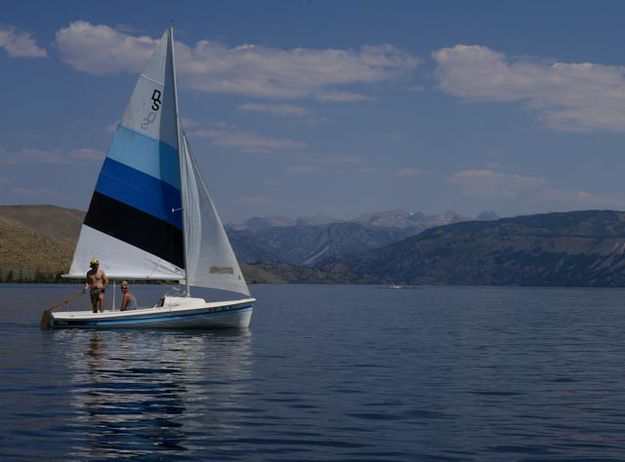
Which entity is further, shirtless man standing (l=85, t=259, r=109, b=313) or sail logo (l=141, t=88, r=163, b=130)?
→ sail logo (l=141, t=88, r=163, b=130)

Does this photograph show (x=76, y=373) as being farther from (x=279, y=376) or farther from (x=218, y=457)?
(x=218, y=457)

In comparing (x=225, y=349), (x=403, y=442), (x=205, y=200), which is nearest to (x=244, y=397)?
(x=403, y=442)

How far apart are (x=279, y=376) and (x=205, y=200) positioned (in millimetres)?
21379

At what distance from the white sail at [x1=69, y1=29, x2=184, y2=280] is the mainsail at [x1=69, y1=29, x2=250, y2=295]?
0.06 meters

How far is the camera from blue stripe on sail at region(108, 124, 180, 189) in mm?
55812

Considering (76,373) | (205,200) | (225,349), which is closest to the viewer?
(76,373)

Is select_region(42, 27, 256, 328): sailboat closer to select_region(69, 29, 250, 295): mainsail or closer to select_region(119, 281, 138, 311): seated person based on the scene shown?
select_region(69, 29, 250, 295): mainsail

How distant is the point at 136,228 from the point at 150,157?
4258 millimetres

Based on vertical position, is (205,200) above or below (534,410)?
above

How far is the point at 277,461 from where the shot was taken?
20.8 m

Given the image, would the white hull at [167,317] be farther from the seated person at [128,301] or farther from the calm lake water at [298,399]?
the seated person at [128,301]

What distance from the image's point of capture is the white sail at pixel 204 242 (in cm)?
5525

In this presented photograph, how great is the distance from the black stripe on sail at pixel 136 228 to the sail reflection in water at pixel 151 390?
5381 mm

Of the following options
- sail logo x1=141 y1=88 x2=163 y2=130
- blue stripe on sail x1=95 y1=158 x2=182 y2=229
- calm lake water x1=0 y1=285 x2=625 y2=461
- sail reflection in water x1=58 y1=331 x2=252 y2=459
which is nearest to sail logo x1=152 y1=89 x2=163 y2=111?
sail logo x1=141 y1=88 x2=163 y2=130
